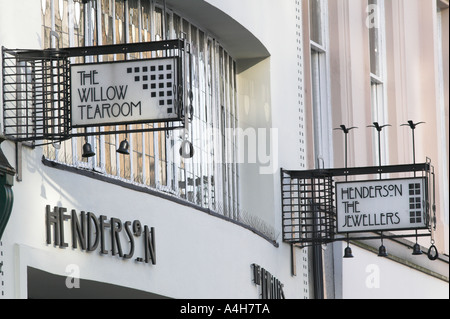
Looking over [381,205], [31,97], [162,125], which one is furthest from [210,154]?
[31,97]

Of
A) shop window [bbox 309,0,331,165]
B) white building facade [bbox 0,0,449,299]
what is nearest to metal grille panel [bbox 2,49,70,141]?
white building facade [bbox 0,0,449,299]

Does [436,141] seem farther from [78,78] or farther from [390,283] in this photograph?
[78,78]

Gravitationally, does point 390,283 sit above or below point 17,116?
below

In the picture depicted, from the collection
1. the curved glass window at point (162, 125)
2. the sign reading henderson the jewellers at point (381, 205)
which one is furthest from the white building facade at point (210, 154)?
the sign reading henderson the jewellers at point (381, 205)

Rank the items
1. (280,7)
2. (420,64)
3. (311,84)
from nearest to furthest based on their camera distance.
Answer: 1. (280,7)
2. (311,84)
3. (420,64)

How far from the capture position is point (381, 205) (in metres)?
17.6

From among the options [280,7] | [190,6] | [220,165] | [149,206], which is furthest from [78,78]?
[280,7]

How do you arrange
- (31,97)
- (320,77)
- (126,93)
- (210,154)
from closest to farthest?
1. (126,93)
2. (31,97)
3. (210,154)
4. (320,77)

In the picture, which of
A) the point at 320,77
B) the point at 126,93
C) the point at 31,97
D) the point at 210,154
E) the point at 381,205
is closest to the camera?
the point at 126,93

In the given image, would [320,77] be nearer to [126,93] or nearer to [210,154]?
[210,154]

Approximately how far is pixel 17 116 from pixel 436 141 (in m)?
19.3

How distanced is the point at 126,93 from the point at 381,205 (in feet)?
23.5

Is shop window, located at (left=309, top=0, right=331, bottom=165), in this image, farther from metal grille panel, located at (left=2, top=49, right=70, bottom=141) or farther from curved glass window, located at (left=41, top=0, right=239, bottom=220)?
metal grille panel, located at (left=2, top=49, right=70, bottom=141)

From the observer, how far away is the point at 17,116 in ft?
36.9
